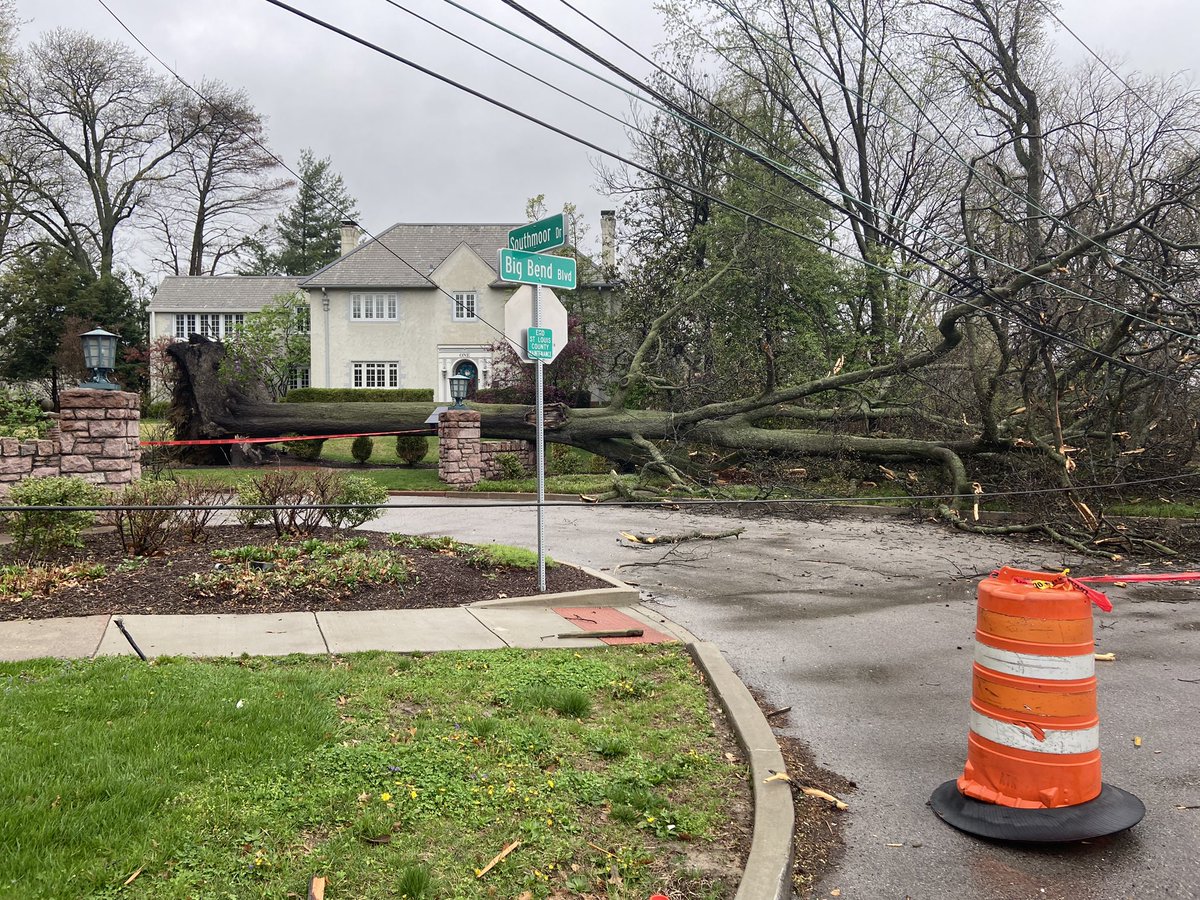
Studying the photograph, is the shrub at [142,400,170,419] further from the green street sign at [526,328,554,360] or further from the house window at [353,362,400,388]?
the green street sign at [526,328,554,360]

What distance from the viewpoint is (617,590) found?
766 centimetres

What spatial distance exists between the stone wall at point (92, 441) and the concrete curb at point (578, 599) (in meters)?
6.96

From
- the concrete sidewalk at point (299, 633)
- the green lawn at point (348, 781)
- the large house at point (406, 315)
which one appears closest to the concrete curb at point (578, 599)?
the concrete sidewalk at point (299, 633)

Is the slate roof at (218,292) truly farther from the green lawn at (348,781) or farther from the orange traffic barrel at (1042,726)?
the orange traffic barrel at (1042,726)

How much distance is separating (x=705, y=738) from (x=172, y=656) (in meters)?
3.22

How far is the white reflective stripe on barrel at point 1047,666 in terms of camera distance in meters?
3.55

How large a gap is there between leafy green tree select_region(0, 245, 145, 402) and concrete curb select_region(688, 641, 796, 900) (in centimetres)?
3930

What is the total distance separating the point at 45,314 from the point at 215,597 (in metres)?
39.4

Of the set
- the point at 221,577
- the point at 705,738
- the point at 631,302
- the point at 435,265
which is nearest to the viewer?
the point at 705,738

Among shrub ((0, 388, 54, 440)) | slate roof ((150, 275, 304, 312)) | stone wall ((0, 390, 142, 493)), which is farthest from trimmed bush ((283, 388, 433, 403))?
stone wall ((0, 390, 142, 493))

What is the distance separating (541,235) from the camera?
7.69 m

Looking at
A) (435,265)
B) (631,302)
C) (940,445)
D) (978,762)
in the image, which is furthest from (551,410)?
(435,265)

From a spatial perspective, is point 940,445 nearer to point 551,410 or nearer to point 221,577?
point 551,410

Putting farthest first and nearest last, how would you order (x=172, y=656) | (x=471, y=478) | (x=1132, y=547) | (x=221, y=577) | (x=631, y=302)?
(x=631, y=302), (x=471, y=478), (x=1132, y=547), (x=221, y=577), (x=172, y=656)
